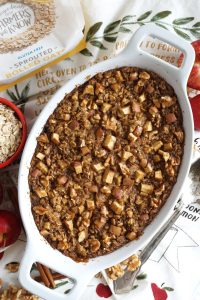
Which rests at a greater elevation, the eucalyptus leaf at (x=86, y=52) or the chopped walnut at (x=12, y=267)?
the eucalyptus leaf at (x=86, y=52)

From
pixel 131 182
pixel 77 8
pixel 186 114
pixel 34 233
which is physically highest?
pixel 77 8

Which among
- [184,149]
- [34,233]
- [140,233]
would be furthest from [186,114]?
[34,233]

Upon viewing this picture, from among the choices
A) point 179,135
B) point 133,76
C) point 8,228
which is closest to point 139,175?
point 179,135

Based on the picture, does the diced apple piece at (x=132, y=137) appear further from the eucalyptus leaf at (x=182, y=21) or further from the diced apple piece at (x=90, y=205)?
the eucalyptus leaf at (x=182, y=21)

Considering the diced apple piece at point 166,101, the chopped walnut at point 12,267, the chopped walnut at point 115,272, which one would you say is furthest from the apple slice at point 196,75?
the chopped walnut at point 12,267

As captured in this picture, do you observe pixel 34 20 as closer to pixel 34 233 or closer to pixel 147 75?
pixel 147 75

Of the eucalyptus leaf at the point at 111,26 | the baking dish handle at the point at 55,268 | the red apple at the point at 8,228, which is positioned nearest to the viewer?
→ the baking dish handle at the point at 55,268

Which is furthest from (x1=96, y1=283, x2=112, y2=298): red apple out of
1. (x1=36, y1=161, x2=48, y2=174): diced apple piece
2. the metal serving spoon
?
(x1=36, y1=161, x2=48, y2=174): diced apple piece
